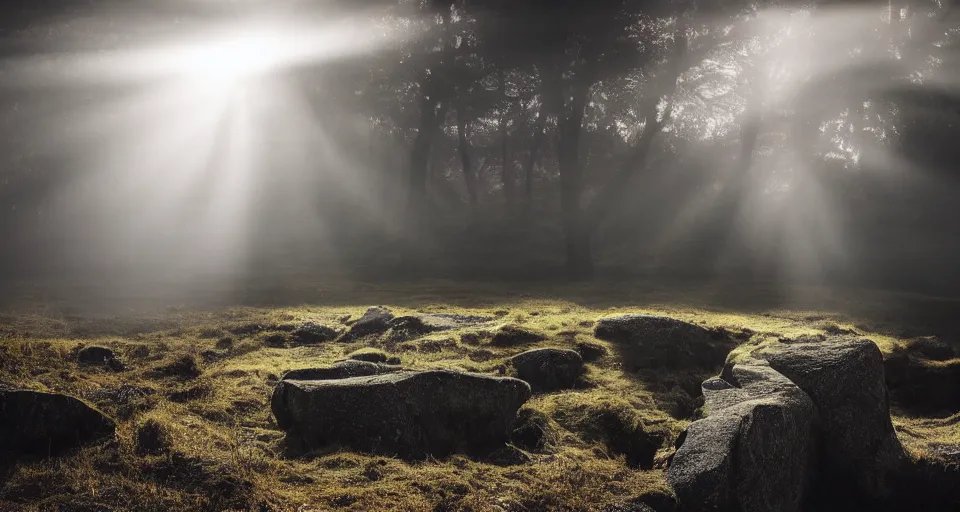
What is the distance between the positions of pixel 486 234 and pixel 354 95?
40.8ft

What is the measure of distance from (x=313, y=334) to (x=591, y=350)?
19.4 feet

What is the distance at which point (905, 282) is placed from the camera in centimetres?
3512

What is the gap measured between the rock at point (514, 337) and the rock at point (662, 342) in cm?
120

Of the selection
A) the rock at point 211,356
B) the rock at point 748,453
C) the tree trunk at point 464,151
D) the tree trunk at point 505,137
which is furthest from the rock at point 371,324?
the tree trunk at point 464,151

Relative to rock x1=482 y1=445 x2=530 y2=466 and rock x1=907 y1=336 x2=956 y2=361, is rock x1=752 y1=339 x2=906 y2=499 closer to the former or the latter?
rock x1=482 y1=445 x2=530 y2=466

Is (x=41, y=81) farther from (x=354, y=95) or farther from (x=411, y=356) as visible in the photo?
(x=411, y=356)

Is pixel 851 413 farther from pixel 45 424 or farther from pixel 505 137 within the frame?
pixel 505 137

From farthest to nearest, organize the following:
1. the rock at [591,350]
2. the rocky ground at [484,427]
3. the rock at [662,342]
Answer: the rock at [591,350] < the rock at [662,342] < the rocky ground at [484,427]

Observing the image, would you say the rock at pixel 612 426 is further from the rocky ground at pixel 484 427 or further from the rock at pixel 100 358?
the rock at pixel 100 358

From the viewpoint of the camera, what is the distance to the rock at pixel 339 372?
9.76 m

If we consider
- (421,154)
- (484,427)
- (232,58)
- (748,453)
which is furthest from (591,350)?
(232,58)

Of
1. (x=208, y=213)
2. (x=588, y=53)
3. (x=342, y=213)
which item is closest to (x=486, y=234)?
(x=342, y=213)

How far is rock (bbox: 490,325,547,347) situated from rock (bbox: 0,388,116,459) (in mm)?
7222

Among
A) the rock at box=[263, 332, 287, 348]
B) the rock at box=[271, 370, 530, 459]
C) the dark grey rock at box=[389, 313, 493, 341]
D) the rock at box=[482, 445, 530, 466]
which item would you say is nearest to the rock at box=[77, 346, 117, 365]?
the rock at box=[263, 332, 287, 348]
